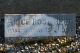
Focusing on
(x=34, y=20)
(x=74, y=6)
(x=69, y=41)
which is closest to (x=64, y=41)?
(x=69, y=41)

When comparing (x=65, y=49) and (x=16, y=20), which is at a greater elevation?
(x=16, y=20)

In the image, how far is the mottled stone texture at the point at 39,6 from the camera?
1370 centimetres

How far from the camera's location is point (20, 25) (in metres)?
12.0

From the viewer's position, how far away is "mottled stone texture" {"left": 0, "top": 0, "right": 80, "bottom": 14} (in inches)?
539

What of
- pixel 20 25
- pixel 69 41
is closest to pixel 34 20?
pixel 20 25

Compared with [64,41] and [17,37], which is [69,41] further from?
[17,37]

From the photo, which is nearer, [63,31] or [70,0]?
[63,31]

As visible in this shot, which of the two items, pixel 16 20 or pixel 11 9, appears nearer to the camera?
pixel 16 20

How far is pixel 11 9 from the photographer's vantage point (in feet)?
45.0

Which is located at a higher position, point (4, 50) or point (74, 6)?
point (74, 6)

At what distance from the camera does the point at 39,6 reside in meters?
13.8

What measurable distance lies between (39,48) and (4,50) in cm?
96

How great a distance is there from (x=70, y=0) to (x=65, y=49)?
2948mm

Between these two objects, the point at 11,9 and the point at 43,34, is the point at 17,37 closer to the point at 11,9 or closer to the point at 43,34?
the point at 43,34
